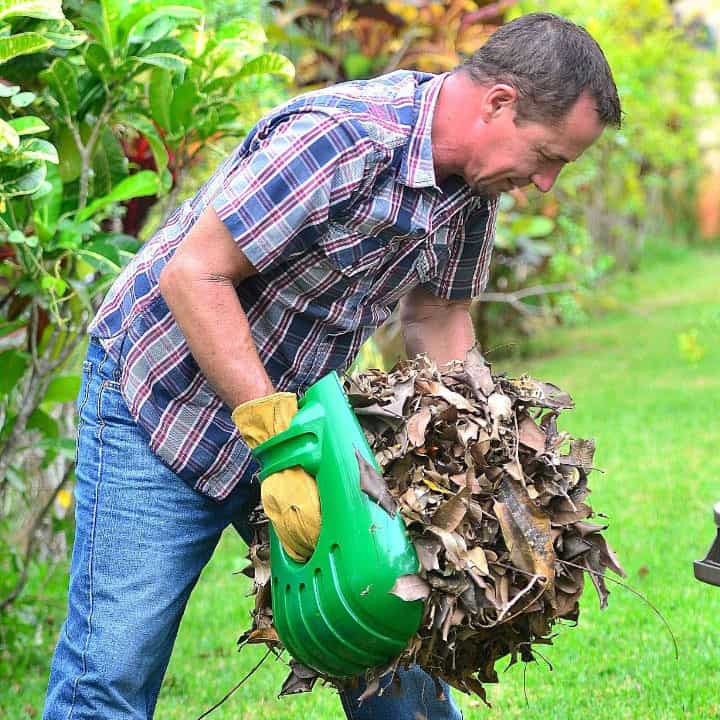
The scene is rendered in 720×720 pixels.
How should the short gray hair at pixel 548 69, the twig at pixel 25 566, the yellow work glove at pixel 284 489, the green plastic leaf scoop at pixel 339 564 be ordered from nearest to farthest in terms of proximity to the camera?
the green plastic leaf scoop at pixel 339 564 < the yellow work glove at pixel 284 489 < the short gray hair at pixel 548 69 < the twig at pixel 25 566

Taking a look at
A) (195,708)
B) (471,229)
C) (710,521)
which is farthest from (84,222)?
(710,521)

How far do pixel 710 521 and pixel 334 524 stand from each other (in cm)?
407

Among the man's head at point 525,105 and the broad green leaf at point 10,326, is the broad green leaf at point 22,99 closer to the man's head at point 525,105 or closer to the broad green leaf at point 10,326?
the broad green leaf at point 10,326

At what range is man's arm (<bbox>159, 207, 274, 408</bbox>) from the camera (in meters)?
2.32

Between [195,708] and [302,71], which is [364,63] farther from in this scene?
[195,708]

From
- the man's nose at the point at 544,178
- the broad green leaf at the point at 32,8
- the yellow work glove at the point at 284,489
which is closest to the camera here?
the yellow work glove at the point at 284,489

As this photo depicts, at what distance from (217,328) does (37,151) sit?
1.22m

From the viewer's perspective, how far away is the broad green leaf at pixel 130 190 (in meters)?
3.62

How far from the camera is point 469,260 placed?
2.89m

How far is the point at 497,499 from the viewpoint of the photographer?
2262 millimetres

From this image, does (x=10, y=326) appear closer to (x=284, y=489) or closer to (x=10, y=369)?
(x=10, y=369)

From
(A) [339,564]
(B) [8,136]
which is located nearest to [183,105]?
(B) [8,136]

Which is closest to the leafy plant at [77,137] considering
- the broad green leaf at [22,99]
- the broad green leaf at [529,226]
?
the broad green leaf at [22,99]

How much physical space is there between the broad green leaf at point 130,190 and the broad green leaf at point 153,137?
0.82 feet
